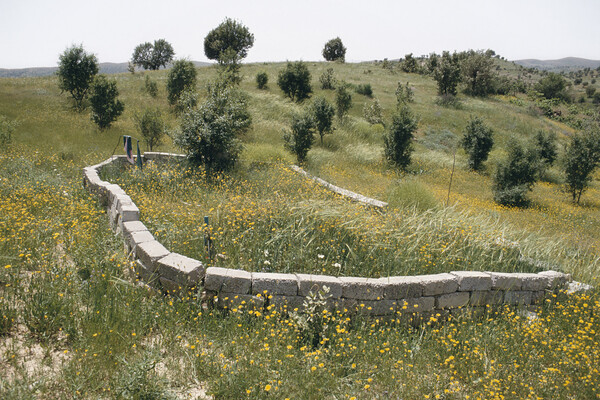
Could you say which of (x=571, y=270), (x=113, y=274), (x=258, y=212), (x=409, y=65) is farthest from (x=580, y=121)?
(x=113, y=274)

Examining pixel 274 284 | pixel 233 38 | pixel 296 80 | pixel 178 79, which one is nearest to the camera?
pixel 274 284

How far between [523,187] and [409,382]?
13.1 meters

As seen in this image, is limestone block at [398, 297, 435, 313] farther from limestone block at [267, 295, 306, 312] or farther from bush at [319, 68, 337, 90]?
bush at [319, 68, 337, 90]

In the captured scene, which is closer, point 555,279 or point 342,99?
point 555,279

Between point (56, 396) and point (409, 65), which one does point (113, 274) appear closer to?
point (56, 396)

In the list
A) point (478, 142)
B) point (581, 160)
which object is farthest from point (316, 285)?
point (478, 142)

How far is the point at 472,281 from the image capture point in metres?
4.53

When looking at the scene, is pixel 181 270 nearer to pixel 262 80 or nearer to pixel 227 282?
pixel 227 282

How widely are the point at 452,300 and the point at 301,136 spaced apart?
35.0ft

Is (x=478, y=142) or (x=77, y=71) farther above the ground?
(x=77, y=71)

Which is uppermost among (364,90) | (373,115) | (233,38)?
(233,38)

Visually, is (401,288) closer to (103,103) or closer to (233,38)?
(103,103)

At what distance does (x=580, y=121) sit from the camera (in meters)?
35.4

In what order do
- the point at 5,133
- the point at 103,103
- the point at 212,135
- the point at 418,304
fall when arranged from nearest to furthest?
the point at 418,304, the point at 212,135, the point at 5,133, the point at 103,103
